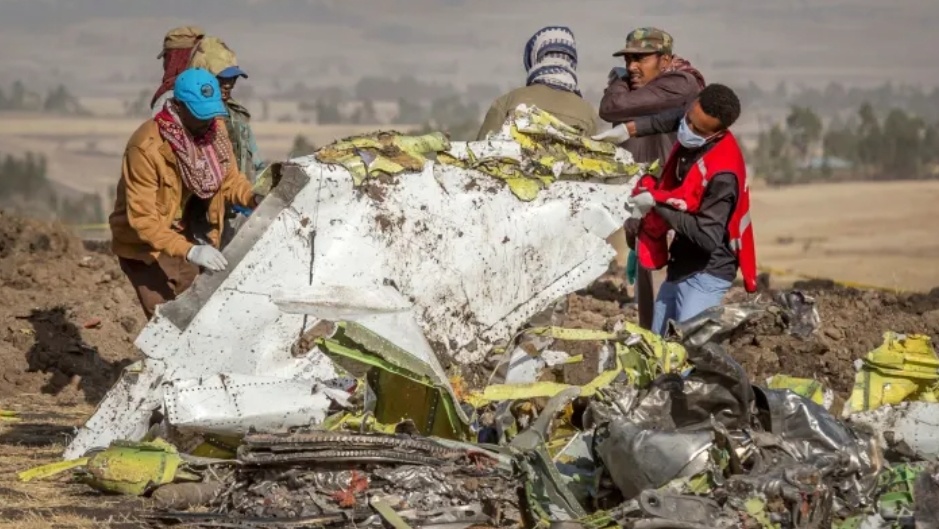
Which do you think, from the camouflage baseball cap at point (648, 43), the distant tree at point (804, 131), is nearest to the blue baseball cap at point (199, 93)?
the camouflage baseball cap at point (648, 43)

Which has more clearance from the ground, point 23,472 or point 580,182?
point 580,182

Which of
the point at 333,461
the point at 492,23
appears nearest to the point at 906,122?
the point at 492,23

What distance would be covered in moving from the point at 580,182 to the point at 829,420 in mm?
2049

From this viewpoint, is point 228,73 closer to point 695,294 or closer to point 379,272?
point 379,272

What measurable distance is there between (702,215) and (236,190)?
8.35ft

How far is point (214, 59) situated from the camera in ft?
31.4

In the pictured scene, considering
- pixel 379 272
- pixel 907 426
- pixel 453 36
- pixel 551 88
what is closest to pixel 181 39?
pixel 551 88

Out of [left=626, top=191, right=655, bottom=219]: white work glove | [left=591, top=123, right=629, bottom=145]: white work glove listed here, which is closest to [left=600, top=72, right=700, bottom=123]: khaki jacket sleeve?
[left=591, top=123, right=629, bottom=145]: white work glove

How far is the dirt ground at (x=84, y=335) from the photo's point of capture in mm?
8719

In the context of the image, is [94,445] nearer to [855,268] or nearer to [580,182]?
[580,182]

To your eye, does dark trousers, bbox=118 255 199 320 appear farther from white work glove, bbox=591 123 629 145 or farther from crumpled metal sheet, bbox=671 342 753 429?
crumpled metal sheet, bbox=671 342 753 429

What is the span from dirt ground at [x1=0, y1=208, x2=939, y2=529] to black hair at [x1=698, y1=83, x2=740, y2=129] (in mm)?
1024

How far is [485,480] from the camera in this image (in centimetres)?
684

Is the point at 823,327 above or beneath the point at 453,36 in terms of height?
beneath
